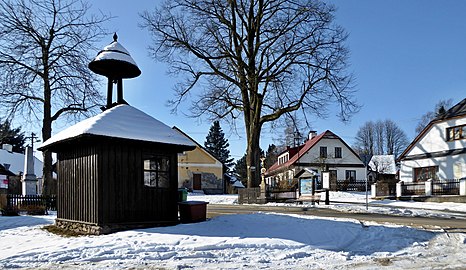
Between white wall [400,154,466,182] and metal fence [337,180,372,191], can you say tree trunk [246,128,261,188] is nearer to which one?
white wall [400,154,466,182]

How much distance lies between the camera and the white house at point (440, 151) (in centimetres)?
3172

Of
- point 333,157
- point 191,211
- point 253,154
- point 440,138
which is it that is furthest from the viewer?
point 333,157

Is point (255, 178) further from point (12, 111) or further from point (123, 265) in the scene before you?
point (123, 265)

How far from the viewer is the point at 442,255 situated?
9.58 meters

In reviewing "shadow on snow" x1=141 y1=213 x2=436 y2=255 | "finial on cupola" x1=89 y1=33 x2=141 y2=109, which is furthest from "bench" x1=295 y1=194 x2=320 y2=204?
"finial on cupola" x1=89 y1=33 x2=141 y2=109

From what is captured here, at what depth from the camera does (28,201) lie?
21125 mm

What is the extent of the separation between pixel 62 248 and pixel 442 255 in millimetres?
8726

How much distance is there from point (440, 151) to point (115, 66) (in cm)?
2762

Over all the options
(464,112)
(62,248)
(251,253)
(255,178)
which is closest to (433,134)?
(464,112)

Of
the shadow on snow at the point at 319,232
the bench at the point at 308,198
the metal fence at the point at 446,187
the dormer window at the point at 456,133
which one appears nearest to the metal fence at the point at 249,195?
the bench at the point at 308,198

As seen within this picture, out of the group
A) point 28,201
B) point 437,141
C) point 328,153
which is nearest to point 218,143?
point 328,153

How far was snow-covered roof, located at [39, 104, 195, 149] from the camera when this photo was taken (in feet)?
40.6

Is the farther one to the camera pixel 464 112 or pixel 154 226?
pixel 464 112

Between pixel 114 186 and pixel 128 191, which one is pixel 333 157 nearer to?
pixel 128 191
